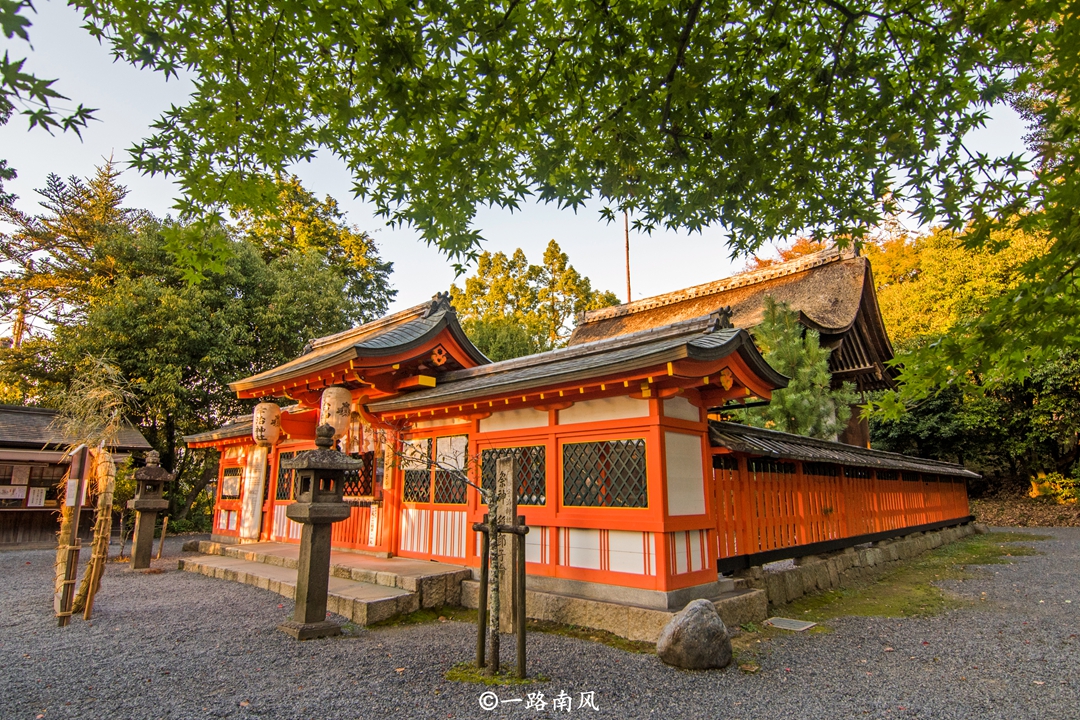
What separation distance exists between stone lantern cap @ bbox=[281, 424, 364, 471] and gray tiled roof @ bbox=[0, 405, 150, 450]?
1114cm

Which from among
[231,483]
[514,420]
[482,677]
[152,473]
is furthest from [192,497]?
[482,677]

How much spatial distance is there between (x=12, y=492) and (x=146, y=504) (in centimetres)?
800

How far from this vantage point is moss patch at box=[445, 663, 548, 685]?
15.0 ft

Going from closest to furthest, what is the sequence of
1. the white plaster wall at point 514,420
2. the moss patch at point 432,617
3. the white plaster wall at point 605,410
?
the white plaster wall at point 605,410, the moss patch at point 432,617, the white plaster wall at point 514,420

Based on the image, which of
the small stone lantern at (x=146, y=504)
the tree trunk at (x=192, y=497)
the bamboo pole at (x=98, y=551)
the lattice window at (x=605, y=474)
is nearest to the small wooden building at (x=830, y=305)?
the lattice window at (x=605, y=474)

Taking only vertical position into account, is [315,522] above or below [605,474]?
below

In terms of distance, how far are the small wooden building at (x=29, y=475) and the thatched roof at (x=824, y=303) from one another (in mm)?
18113

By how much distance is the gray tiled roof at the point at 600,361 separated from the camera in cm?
571

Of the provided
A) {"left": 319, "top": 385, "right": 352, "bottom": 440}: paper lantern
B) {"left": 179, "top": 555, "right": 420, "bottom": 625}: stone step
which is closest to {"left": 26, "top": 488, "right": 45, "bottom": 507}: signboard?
{"left": 179, "top": 555, "right": 420, "bottom": 625}: stone step

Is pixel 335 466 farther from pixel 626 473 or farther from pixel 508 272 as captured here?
pixel 508 272

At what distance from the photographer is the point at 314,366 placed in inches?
352

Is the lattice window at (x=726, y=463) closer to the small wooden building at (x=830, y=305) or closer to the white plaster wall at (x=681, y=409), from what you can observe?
the white plaster wall at (x=681, y=409)

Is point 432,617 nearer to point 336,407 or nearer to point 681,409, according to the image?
point 336,407

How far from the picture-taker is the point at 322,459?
627 centimetres
